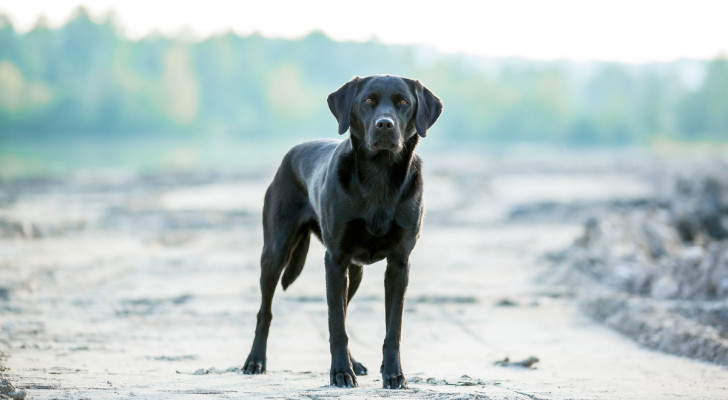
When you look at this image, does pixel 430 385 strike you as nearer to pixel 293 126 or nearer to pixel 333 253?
pixel 333 253

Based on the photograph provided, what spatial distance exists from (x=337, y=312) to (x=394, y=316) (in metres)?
0.36

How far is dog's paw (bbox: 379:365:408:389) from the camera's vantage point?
5.62m

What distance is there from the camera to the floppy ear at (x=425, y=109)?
598 cm

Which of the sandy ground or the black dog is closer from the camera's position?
the black dog

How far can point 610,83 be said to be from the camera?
429 feet

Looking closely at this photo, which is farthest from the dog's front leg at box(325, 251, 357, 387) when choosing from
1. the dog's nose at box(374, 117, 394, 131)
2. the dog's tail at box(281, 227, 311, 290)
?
the dog's tail at box(281, 227, 311, 290)

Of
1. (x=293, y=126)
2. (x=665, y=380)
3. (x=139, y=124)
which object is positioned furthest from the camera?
(x=293, y=126)

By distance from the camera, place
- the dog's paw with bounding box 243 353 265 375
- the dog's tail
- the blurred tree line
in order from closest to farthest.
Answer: the dog's paw with bounding box 243 353 265 375, the dog's tail, the blurred tree line

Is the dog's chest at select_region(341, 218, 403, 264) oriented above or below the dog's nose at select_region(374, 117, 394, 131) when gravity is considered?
below

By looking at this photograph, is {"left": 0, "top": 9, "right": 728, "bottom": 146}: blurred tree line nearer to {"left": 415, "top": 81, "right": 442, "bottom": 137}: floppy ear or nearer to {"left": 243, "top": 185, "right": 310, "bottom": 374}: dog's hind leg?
{"left": 243, "top": 185, "right": 310, "bottom": 374}: dog's hind leg

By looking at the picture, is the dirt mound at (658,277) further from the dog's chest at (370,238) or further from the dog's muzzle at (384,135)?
the dog's muzzle at (384,135)

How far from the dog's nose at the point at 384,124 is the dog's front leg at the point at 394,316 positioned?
0.85 metres

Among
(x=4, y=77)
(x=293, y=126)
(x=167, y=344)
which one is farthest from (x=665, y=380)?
(x=293, y=126)

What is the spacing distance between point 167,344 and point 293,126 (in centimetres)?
8893
